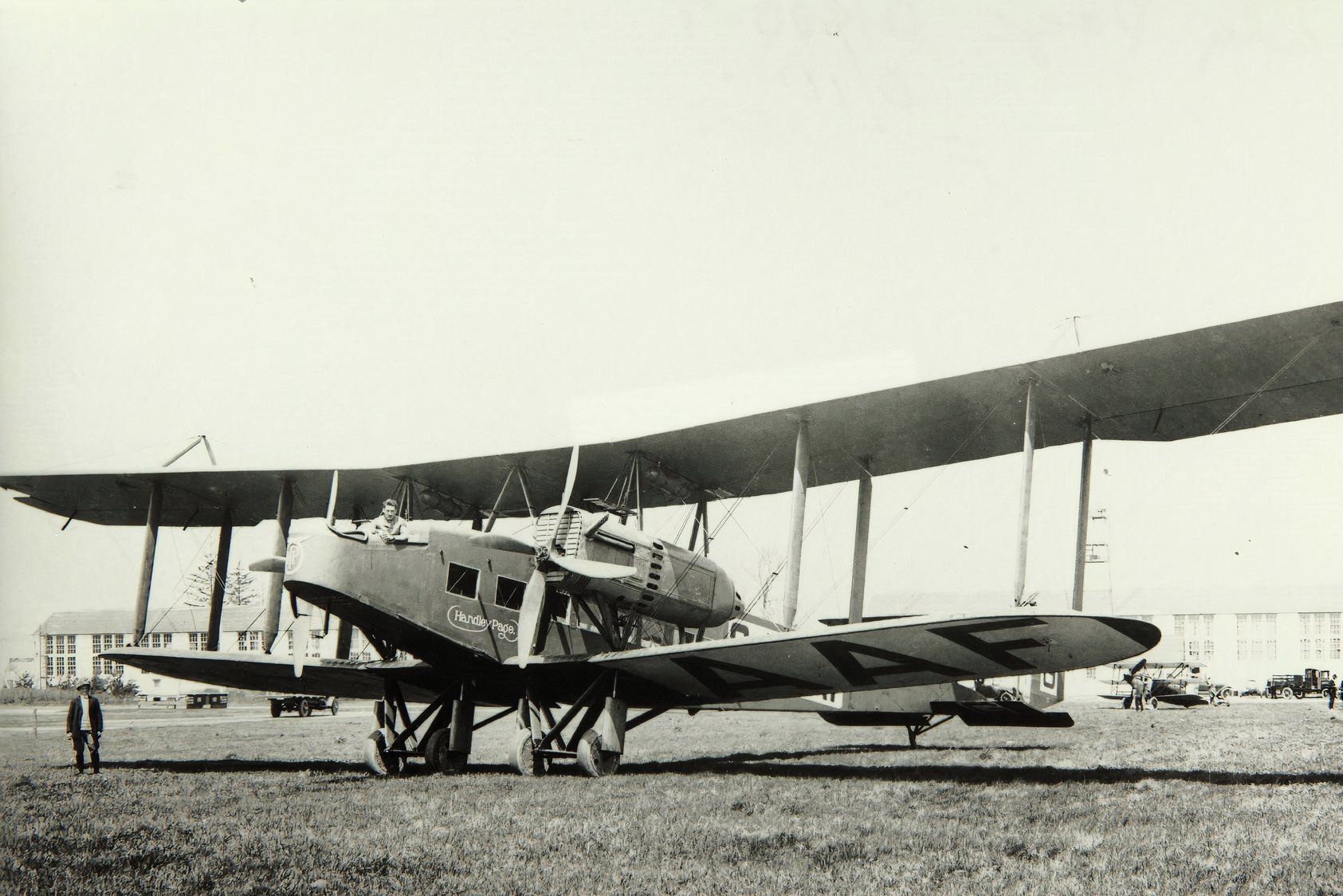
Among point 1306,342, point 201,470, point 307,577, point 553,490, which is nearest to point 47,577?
point 201,470

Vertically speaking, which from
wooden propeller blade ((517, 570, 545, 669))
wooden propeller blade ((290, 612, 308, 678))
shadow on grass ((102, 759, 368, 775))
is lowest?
shadow on grass ((102, 759, 368, 775))

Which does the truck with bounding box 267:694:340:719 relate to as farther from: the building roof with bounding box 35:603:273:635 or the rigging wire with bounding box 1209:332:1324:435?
the rigging wire with bounding box 1209:332:1324:435

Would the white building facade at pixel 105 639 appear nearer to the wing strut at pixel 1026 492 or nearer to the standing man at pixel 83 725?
the standing man at pixel 83 725

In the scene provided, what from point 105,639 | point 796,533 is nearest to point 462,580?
point 796,533

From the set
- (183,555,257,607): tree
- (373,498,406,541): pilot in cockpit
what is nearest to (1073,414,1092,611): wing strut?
(373,498,406,541): pilot in cockpit

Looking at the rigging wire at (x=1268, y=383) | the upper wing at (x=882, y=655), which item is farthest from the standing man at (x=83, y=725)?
the rigging wire at (x=1268, y=383)

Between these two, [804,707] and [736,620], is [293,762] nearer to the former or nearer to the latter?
[736,620]

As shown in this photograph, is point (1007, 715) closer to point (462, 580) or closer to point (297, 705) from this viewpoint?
point (462, 580)
